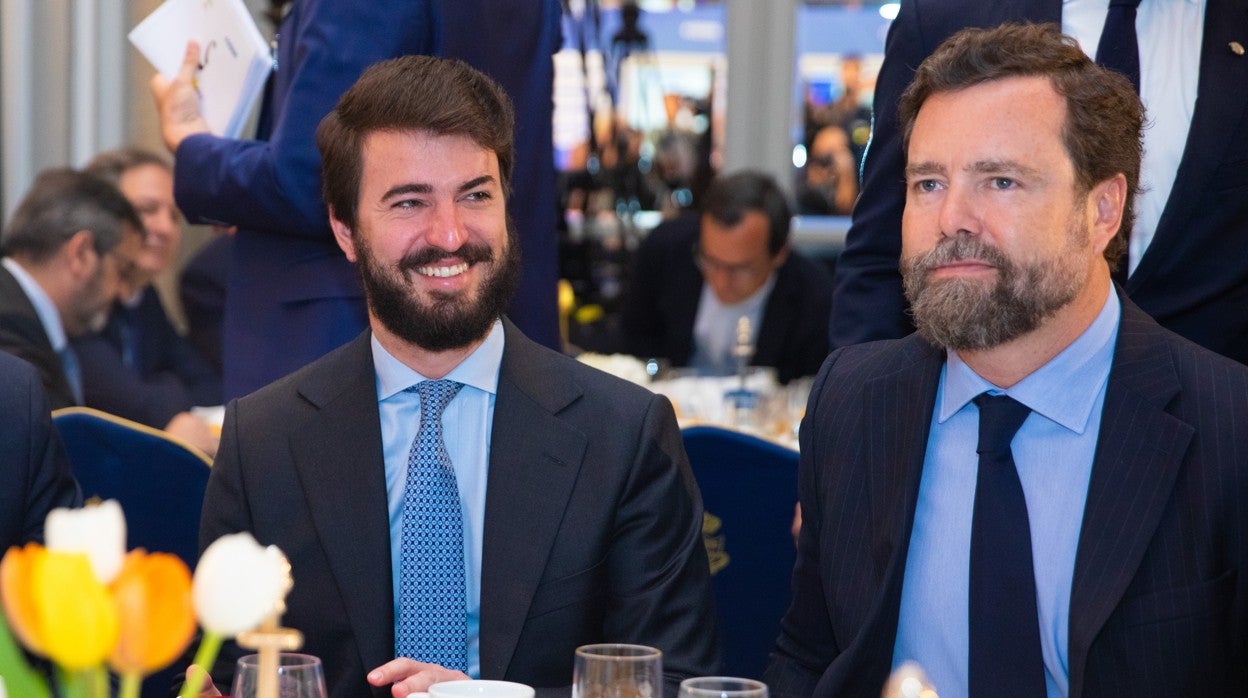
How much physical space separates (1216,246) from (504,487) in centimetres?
115

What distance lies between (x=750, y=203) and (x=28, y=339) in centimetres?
257

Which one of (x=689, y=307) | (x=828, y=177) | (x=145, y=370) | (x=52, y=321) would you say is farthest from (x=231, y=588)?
(x=828, y=177)

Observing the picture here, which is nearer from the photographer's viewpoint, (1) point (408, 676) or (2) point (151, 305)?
(1) point (408, 676)

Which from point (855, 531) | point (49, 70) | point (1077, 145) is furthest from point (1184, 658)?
point (49, 70)

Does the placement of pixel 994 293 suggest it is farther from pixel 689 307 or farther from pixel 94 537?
pixel 689 307

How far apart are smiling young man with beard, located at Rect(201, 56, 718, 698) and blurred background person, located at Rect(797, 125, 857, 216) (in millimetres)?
5450

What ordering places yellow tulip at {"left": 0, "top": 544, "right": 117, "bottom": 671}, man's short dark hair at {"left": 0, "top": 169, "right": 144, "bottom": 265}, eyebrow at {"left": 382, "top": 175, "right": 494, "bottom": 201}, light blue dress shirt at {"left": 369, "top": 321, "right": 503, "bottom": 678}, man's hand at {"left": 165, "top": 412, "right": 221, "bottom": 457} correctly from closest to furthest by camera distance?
yellow tulip at {"left": 0, "top": 544, "right": 117, "bottom": 671} < light blue dress shirt at {"left": 369, "top": 321, "right": 503, "bottom": 678} < eyebrow at {"left": 382, "top": 175, "right": 494, "bottom": 201} < man's hand at {"left": 165, "top": 412, "right": 221, "bottom": 457} < man's short dark hair at {"left": 0, "top": 169, "right": 144, "bottom": 265}

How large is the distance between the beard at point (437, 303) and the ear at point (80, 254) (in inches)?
90.2

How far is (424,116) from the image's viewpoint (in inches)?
85.6

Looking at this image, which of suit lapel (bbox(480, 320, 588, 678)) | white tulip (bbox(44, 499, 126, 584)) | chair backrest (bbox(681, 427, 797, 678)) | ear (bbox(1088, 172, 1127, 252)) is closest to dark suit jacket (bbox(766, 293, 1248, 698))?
ear (bbox(1088, 172, 1127, 252))

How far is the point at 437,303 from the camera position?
2.12 m

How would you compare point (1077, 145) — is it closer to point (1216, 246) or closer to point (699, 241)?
point (1216, 246)

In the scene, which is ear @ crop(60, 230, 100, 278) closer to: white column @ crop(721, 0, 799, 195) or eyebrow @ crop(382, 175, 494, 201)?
eyebrow @ crop(382, 175, 494, 201)

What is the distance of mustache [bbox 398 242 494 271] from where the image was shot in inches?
85.0
